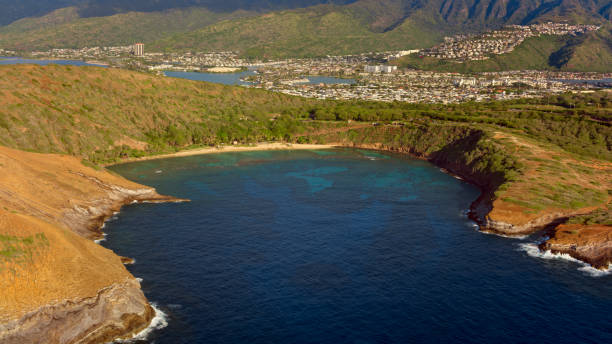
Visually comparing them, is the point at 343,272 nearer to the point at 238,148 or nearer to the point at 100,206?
the point at 100,206

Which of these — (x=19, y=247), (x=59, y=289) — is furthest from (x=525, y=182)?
(x=19, y=247)

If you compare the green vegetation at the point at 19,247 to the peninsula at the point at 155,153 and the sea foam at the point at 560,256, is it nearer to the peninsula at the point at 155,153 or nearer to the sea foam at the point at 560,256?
the peninsula at the point at 155,153

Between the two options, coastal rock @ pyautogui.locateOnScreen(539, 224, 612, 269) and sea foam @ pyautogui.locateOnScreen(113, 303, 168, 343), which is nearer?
sea foam @ pyautogui.locateOnScreen(113, 303, 168, 343)

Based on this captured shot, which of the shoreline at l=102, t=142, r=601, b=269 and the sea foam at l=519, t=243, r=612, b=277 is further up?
the shoreline at l=102, t=142, r=601, b=269

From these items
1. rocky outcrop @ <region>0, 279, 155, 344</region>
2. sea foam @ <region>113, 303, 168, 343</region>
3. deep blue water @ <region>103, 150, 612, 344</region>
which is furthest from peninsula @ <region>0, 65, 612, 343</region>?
deep blue water @ <region>103, 150, 612, 344</region>

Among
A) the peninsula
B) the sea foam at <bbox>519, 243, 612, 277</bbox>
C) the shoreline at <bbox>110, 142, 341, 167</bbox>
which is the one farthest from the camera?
the shoreline at <bbox>110, 142, 341, 167</bbox>

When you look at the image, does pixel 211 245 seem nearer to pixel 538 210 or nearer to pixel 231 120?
pixel 538 210

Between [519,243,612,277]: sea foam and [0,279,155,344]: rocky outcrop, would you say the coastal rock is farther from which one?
[0,279,155,344]: rocky outcrop
